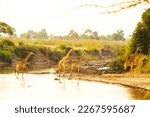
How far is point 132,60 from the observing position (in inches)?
629

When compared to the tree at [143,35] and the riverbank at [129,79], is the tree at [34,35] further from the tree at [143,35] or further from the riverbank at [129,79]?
the tree at [143,35]

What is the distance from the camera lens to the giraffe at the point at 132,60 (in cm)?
1497

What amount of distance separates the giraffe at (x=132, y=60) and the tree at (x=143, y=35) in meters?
0.23

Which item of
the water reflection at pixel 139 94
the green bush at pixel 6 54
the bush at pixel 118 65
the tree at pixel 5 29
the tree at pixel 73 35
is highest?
the tree at pixel 5 29

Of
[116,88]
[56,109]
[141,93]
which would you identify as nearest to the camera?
[56,109]

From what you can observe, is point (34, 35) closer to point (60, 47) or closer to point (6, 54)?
point (60, 47)

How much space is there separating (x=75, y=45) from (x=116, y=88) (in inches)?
70.2

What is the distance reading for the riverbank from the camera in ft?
43.1

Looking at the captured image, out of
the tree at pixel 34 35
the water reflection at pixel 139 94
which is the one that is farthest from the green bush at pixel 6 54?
the water reflection at pixel 139 94

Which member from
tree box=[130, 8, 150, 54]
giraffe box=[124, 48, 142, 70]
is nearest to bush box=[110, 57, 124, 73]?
giraffe box=[124, 48, 142, 70]

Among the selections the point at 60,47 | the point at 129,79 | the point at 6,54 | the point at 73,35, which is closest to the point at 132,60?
the point at 129,79

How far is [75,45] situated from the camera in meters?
13.9

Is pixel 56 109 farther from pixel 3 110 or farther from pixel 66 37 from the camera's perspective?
pixel 66 37

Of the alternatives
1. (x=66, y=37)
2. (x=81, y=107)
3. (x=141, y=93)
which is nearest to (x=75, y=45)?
(x=66, y=37)
